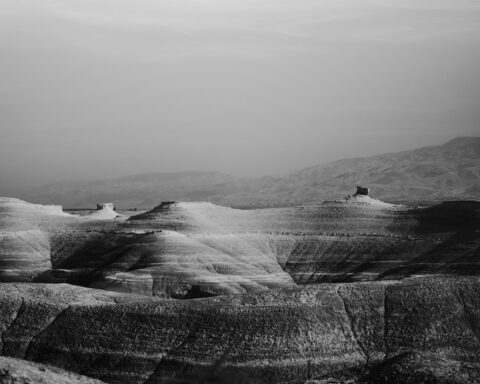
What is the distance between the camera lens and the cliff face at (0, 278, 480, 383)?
71750 mm

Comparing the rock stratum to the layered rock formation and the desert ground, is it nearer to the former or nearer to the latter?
the desert ground

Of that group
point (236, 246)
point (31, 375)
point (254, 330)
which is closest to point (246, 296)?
point (254, 330)

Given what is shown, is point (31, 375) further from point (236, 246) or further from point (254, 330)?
point (236, 246)

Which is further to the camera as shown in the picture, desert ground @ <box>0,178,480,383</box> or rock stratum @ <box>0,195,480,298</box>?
rock stratum @ <box>0,195,480,298</box>

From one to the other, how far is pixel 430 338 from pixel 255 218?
81.7 metres

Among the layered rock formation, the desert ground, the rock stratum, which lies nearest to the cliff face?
the desert ground

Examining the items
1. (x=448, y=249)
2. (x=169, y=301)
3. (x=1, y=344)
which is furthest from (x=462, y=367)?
(x=448, y=249)

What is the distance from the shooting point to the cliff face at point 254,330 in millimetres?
71750

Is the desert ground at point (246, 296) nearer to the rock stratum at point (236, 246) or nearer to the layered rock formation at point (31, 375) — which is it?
the layered rock formation at point (31, 375)

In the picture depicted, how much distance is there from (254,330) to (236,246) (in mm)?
67140

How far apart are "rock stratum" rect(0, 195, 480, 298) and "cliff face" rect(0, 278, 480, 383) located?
94.0ft

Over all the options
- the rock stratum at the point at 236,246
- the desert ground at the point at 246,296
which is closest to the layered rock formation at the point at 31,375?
the desert ground at the point at 246,296

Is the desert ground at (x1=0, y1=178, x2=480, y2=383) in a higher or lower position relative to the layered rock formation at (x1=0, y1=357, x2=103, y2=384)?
lower

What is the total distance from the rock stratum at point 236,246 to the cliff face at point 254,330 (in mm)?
28663
